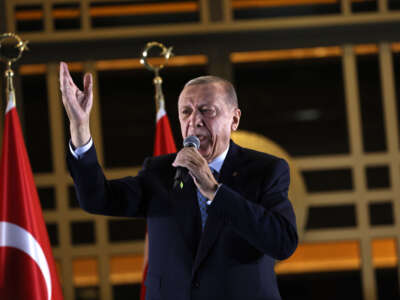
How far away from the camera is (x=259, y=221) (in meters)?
1.37

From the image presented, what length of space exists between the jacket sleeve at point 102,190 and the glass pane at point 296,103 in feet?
10.3

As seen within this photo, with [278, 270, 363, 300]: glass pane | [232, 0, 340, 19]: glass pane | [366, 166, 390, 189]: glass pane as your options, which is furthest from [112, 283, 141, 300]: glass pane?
[366, 166, 390, 189]: glass pane

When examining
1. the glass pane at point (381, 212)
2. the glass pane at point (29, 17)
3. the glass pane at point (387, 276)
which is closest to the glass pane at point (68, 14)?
the glass pane at point (29, 17)

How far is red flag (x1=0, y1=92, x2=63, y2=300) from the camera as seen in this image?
2.05m

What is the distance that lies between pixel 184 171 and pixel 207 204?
0.21 meters

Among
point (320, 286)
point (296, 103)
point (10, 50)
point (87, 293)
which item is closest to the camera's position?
point (10, 50)

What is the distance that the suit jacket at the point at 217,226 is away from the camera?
1391 millimetres

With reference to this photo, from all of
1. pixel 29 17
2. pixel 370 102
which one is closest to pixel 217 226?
pixel 29 17

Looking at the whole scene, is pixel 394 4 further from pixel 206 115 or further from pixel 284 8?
pixel 206 115

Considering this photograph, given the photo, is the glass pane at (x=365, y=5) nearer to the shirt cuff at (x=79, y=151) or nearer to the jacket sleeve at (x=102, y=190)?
the jacket sleeve at (x=102, y=190)

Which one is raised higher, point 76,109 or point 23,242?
point 76,109

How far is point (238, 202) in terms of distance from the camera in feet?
4.49

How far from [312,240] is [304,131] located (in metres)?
1.78

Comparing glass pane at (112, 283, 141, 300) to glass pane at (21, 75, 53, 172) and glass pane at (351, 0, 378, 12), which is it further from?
glass pane at (351, 0, 378, 12)
